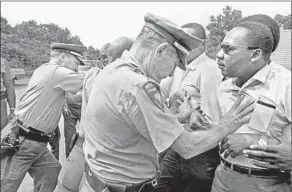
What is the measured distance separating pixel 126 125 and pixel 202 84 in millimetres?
1774

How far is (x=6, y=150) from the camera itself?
4.04m

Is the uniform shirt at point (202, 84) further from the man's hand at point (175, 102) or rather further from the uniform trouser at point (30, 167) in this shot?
the uniform trouser at point (30, 167)

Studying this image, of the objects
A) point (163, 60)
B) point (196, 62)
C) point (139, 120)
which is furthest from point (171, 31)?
point (196, 62)

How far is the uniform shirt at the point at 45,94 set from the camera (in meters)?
4.18

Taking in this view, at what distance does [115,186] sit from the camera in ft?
7.55

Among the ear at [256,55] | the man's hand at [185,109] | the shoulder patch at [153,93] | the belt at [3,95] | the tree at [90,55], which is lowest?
the tree at [90,55]

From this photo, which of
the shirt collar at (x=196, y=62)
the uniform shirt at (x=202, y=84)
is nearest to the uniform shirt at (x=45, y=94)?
the uniform shirt at (x=202, y=84)

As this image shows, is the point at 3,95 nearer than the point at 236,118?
No

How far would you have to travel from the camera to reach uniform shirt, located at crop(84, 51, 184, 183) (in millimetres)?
2061

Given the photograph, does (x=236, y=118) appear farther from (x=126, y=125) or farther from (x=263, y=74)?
(x=126, y=125)

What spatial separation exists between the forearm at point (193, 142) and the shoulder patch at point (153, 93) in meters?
0.23

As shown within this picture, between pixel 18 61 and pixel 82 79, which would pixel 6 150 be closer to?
pixel 82 79

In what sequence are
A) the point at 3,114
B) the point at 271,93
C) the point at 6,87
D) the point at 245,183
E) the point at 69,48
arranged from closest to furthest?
the point at 271,93
the point at 245,183
the point at 69,48
the point at 6,87
the point at 3,114

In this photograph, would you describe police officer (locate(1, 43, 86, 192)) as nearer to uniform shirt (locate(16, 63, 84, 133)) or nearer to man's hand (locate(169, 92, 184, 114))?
uniform shirt (locate(16, 63, 84, 133))
